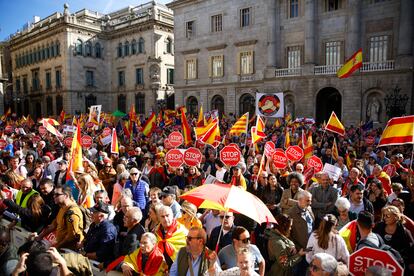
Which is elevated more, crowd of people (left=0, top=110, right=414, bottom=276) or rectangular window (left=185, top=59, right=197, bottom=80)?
rectangular window (left=185, top=59, right=197, bottom=80)

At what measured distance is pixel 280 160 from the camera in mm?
8367

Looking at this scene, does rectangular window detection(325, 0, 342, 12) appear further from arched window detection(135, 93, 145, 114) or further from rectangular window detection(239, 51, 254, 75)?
arched window detection(135, 93, 145, 114)

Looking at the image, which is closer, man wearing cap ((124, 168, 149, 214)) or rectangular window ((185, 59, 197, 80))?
man wearing cap ((124, 168, 149, 214))

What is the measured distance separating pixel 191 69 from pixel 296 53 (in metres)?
10.8

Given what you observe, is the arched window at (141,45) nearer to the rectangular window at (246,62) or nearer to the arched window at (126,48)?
the arched window at (126,48)

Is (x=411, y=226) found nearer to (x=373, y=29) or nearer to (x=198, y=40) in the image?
(x=373, y=29)

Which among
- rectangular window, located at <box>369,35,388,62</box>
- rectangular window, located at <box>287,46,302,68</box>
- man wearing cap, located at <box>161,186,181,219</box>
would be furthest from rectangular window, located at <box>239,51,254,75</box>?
man wearing cap, located at <box>161,186,181,219</box>

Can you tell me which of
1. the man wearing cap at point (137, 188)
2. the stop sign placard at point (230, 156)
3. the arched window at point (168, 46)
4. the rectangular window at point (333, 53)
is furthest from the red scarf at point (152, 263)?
the arched window at point (168, 46)

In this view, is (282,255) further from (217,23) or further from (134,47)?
(134,47)

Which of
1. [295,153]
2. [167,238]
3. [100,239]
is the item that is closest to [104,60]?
[295,153]

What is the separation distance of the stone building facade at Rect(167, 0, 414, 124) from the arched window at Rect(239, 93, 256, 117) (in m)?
0.10

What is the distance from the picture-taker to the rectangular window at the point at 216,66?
30031mm

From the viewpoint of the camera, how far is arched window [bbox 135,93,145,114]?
38.6 metres

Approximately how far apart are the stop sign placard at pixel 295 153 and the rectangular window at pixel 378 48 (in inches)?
698
